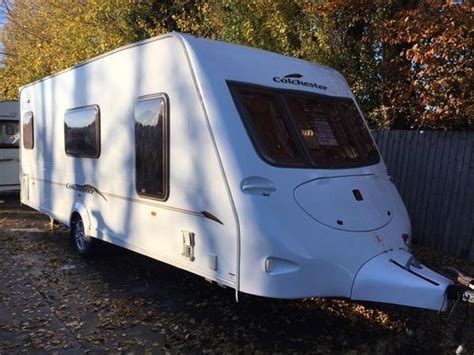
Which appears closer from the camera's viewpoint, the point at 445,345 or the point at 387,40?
the point at 445,345

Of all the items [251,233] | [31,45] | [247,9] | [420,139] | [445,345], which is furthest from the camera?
[31,45]

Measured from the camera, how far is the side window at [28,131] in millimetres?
8742

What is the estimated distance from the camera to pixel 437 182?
734 centimetres

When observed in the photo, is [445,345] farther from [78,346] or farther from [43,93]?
[43,93]

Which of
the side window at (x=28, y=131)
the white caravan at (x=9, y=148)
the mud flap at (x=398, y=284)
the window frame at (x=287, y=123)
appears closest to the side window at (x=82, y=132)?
the side window at (x=28, y=131)

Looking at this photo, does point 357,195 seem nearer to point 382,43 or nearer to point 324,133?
point 324,133

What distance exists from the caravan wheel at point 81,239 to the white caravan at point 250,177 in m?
1.01

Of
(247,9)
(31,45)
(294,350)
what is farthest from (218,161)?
(31,45)

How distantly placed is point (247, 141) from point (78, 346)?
A: 2299 mm

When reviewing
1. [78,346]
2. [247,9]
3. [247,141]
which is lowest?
[78,346]

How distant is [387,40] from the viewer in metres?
7.68

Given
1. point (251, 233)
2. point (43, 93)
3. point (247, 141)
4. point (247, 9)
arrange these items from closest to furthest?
point (251, 233) < point (247, 141) < point (43, 93) < point (247, 9)

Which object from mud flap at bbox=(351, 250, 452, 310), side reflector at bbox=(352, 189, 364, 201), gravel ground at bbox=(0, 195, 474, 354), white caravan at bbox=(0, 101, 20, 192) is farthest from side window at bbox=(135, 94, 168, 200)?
white caravan at bbox=(0, 101, 20, 192)

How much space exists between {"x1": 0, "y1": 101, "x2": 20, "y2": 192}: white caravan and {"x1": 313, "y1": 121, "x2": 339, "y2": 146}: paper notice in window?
9.67 m
